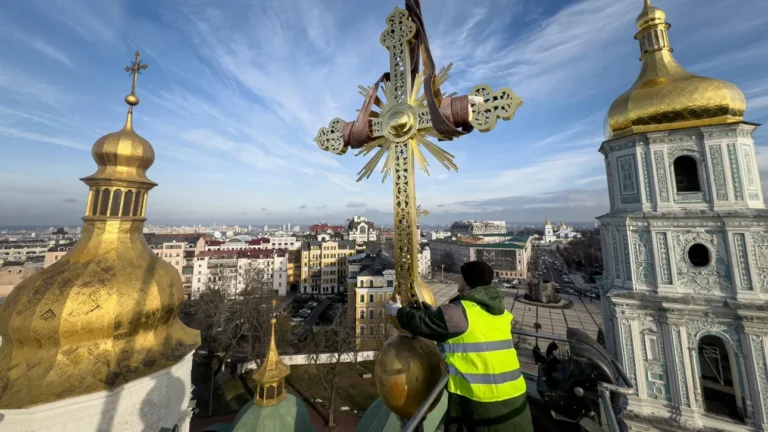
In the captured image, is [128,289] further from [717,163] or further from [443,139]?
[717,163]

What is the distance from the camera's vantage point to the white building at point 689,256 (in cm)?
894

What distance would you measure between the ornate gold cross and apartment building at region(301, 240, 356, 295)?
46.1 m

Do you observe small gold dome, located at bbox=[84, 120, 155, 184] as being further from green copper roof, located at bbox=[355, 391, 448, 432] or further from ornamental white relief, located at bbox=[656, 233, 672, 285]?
ornamental white relief, located at bbox=[656, 233, 672, 285]

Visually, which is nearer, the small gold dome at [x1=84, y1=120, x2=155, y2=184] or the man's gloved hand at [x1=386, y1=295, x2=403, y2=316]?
the man's gloved hand at [x1=386, y1=295, x2=403, y2=316]

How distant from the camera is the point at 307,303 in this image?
41.9 metres

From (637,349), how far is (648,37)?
37.2ft

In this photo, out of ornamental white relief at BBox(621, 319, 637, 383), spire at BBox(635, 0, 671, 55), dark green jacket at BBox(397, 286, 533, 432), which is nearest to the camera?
dark green jacket at BBox(397, 286, 533, 432)

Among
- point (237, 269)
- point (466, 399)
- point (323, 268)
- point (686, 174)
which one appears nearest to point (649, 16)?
point (686, 174)

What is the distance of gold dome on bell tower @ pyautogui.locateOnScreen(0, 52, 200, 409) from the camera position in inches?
177

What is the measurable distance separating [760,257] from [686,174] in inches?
121

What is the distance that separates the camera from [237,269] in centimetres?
4591

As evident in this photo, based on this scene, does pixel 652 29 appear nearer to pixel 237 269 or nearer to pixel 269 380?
pixel 269 380

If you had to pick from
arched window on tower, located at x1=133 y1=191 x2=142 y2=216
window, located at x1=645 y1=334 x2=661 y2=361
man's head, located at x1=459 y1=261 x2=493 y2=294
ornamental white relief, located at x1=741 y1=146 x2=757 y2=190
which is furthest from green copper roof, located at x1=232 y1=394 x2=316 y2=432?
ornamental white relief, located at x1=741 y1=146 x2=757 y2=190

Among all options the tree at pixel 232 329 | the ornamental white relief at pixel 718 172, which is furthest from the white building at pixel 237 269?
the ornamental white relief at pixel 718 172
